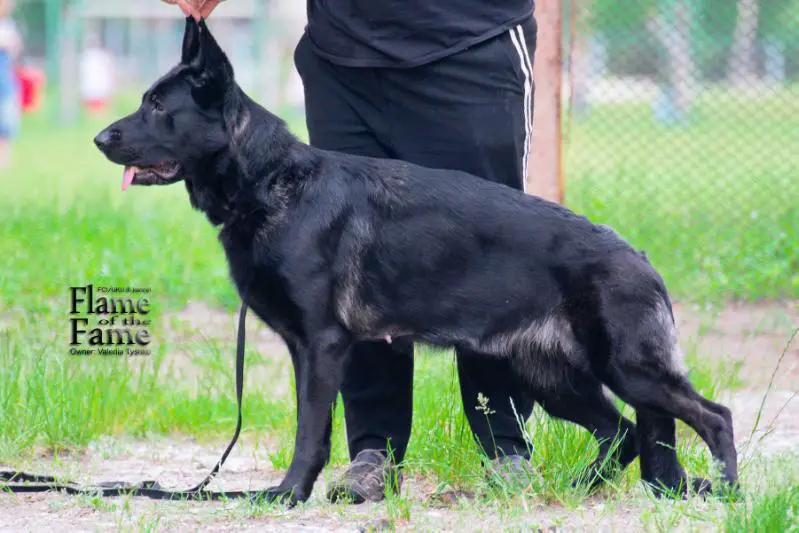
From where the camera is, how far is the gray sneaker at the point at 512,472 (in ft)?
10.7

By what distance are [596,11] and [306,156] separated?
6525 millimetres

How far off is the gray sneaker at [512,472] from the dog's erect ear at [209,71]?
1.36 m

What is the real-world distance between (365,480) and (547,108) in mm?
2317

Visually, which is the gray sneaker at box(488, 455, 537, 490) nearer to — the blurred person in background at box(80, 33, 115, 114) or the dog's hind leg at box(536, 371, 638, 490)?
the dog's hind leg at box(536, 371, 638, 490)

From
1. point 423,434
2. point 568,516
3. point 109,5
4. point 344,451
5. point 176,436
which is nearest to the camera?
point 568,516

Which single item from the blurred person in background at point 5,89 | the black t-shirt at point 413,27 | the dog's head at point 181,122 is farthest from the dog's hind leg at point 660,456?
the blurred person in background at point 5,89

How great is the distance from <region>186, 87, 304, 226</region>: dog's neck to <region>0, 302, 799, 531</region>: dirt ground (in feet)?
2.90

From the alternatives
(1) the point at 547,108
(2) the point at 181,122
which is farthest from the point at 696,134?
(2) the point at 181,122

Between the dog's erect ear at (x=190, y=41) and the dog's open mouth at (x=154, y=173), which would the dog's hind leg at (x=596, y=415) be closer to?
the dog's open mouth at (x=154, y=173)

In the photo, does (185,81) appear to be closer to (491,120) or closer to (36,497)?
(491,120)

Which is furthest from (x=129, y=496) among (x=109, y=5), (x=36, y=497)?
(x=109, y=5)

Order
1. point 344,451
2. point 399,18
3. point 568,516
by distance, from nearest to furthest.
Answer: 1. point 568,516
2. point 399,18
3. point 344,451

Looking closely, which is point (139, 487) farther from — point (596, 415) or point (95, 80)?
point (95, 80)

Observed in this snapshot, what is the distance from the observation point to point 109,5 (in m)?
24.6
